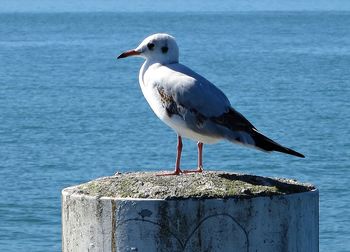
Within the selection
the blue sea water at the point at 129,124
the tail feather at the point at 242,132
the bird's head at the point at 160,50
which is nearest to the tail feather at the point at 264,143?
the tail feather at the point at 242,132

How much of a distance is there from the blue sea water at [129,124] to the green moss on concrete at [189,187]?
284 inches

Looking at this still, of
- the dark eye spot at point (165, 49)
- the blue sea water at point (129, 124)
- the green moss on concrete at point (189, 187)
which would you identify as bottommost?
the green moss on concrete at point (189, 187)

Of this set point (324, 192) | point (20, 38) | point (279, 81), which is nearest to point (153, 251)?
point (324, 192)

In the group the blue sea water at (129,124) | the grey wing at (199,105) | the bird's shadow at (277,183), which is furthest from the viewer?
the blue sea water at (129,124)

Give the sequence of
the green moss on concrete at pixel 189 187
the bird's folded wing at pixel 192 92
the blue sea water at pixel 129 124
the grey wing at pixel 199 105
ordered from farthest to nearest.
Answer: the blue sea water at pixel 129 124
the bird's folded wing at pixel 192 92
the grey wing at pixel 199 105
the green moss on concrete at pixel 189 187

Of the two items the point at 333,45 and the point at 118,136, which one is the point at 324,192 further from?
the point at 333,45

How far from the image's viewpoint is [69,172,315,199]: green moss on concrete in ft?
15.6

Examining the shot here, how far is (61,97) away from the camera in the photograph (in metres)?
41.4

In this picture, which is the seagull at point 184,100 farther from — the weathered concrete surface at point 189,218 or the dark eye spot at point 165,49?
the weathered concrete surface at point 189,218

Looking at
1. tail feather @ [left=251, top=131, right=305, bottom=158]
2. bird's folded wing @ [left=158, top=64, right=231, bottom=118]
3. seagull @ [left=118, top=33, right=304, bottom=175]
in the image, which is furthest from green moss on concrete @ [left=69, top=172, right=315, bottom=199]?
bird's folded wing @ [left=158, top=64, right=231, bottom=118]

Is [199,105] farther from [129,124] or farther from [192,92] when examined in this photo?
[129,124]

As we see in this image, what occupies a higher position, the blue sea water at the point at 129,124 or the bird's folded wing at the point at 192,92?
the blue sea water at the point at 129,124

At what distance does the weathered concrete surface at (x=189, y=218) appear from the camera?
4.62 meters

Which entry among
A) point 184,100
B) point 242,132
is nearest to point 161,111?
point 184,100
